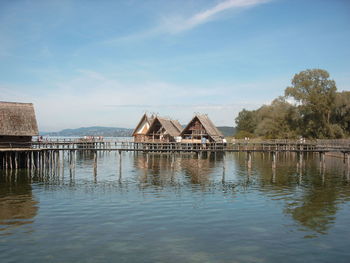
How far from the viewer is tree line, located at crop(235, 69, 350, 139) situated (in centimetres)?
5703

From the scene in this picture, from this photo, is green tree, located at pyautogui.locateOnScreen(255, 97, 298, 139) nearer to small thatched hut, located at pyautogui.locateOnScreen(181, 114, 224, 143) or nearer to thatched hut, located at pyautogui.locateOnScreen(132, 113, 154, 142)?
small thatched hut, located at pyautogui.locateOnScreen(181, 114, 224, 143)

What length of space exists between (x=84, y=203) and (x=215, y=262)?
10.4 m

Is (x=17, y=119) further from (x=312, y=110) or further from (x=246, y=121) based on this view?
(x=246, y=121)

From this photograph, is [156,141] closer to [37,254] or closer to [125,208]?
[125,208]

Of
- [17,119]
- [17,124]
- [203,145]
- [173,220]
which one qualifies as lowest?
[173,220]

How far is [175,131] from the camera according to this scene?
191 ft

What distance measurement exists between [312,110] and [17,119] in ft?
152

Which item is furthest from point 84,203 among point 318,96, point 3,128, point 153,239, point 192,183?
point 318,96

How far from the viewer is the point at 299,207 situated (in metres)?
19.1

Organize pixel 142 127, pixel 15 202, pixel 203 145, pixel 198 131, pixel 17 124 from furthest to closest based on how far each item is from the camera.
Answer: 1. pixel 142 127
2. pixel 198 131
3. pixel 203 145
4. pixel 17 124
5. pixel 15 202

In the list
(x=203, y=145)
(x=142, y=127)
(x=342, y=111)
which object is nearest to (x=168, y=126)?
(x=142, y=127)

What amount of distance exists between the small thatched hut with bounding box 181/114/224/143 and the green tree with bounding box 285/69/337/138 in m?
16.6

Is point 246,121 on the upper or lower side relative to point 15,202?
upper

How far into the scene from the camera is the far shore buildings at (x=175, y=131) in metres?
53.4
